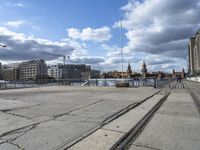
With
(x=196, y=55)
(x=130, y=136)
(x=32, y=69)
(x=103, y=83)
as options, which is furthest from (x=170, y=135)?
(x=32, y=69)

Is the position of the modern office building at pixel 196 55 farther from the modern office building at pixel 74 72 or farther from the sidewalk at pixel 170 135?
the sidewalk at pixel 170 135

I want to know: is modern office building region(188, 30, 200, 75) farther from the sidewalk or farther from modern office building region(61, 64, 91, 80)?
the sidewalk

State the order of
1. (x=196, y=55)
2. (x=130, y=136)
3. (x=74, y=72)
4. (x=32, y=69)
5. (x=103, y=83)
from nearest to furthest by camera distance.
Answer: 1. (x=130, y=136)
2. (x=103, y=83)
3. (x=196, y=55)
4. (x=74, y=72)
5. (x=32, y=69)

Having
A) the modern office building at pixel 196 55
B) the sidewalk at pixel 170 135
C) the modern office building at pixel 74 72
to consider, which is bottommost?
the sidewalk at pixel 170 135

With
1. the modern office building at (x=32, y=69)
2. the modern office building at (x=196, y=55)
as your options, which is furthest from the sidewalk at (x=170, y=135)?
the modern office building at (x=32, y=69)

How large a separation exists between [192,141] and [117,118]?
10.8 feet

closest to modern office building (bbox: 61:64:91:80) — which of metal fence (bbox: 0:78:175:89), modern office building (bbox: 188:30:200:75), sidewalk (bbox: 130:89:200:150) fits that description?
modern office building (bbox: 188:30:200:75)

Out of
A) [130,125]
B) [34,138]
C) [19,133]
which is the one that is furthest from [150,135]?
[19,133]

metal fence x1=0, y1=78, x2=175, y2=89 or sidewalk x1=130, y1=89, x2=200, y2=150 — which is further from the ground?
metal fence x1=0, y1=78, x2=175, y2=89

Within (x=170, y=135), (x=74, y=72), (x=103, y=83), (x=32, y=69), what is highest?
(x=32, y=69)

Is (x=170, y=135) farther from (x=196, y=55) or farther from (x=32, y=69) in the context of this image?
(x=32, y=69)

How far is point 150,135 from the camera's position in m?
6.14

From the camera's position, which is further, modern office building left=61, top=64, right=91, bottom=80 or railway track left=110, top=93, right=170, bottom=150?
modern office building left=61, top=64, right=91, bottom=80

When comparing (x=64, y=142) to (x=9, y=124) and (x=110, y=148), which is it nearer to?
(x=110, y=148)
